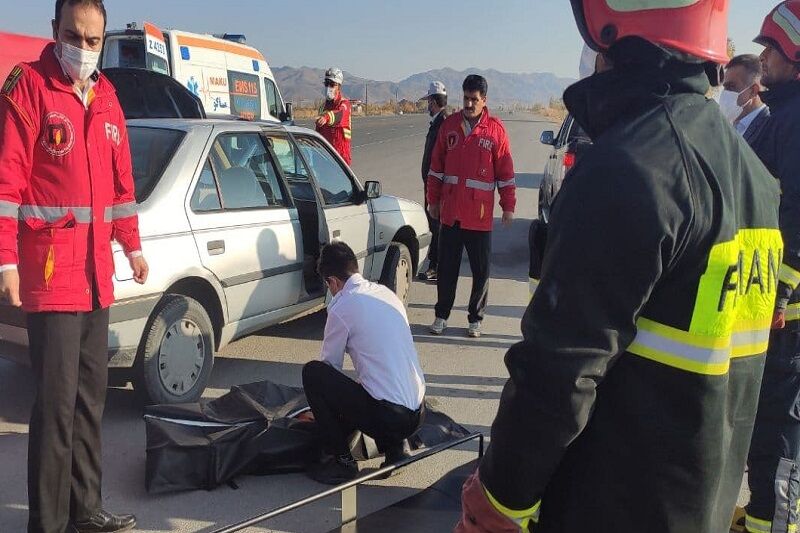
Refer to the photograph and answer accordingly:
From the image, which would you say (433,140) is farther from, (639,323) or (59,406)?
(639,323)

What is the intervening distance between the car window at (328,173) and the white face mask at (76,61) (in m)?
2.93

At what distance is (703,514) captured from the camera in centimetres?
141

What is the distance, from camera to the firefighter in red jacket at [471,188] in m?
6.11

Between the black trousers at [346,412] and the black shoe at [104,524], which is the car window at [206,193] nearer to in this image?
the black trousers at [346,412]

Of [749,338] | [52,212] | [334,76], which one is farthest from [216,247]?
[334,76]

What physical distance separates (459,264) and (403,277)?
2.08 ft

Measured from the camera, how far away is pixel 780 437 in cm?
289

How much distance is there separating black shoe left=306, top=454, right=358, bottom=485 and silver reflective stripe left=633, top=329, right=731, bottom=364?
A: 262cm

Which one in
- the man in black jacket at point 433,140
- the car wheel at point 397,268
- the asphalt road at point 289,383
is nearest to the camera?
the asphalt road at point 289,383

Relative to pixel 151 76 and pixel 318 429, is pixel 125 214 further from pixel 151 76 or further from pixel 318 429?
pixel 151 76

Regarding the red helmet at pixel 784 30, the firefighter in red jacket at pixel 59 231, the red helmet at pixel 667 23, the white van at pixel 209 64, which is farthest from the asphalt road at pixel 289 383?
the white van at pixel 209 64

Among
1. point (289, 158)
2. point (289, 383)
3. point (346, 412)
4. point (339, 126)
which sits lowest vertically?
point (289, 383)

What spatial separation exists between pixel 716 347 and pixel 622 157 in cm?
38

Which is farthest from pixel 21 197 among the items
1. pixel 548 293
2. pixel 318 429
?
pixel 548 293
